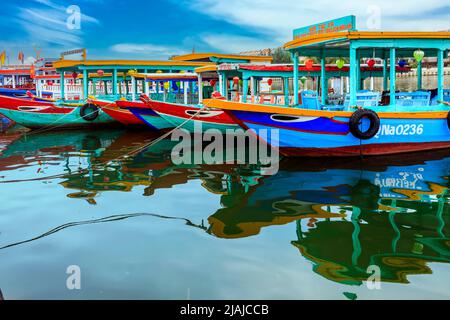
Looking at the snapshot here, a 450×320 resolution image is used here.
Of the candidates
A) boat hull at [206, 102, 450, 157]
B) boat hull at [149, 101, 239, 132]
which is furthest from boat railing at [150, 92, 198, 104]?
boat hull at [206, 102, 450, 157]

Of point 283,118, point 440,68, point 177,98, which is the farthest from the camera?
point 177,98

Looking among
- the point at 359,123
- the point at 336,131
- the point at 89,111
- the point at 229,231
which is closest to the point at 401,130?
the point at 359,123

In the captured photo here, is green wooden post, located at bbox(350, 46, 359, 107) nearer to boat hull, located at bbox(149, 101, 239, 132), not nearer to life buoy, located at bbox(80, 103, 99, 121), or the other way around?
boat hull, located at bbox(149, 101, 239, 132)

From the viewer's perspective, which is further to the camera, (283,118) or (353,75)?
(353,75)

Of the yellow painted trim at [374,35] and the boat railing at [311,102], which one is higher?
the yellow painted trim at [374,35]

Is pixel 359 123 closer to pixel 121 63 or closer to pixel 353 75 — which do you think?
pixel 353 75

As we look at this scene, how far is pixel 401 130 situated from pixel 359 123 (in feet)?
4.11

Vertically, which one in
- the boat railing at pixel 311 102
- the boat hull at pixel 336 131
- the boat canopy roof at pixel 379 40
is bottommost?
the boat hull at pixel 336 131

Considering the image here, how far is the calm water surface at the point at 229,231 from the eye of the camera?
4.29 metres

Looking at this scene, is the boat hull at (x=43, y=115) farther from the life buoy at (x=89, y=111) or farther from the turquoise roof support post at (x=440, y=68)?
the turquoise roof support post at (x=440, y=68)

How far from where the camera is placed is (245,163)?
11148 millimetres

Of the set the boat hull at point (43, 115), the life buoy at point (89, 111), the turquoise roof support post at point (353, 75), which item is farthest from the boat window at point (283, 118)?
the boat hull at point (43, 115)

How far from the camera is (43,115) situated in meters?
19.0
